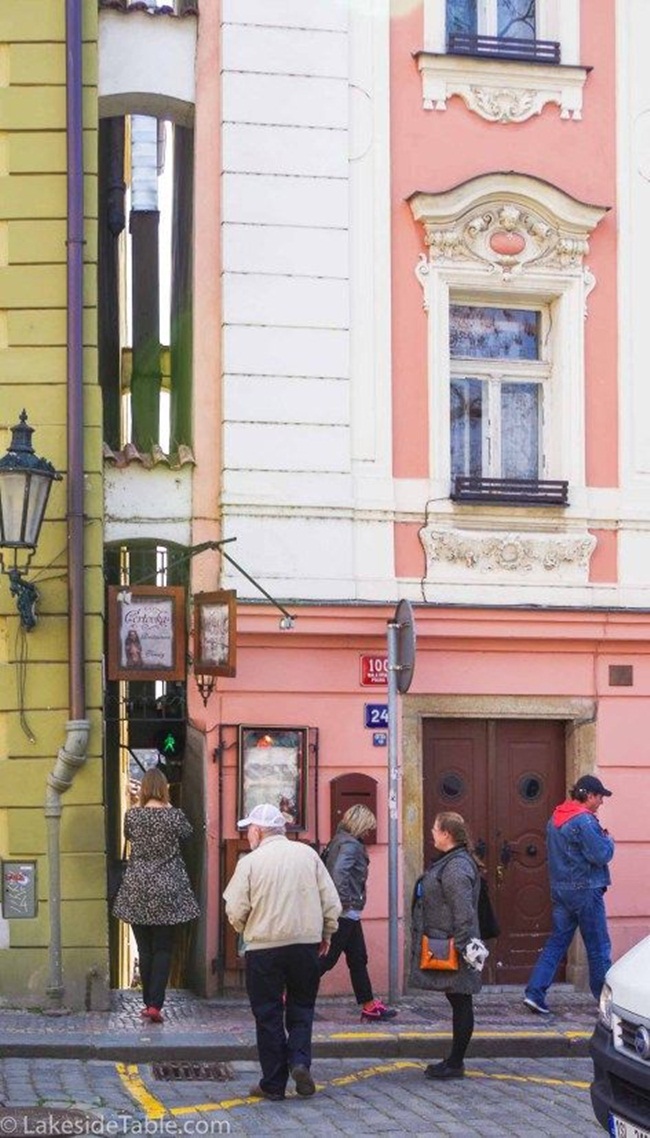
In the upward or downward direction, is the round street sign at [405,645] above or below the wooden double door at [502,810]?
above

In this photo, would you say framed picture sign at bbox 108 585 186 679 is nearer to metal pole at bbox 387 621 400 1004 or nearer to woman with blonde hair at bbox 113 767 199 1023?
woman with blonde hair at bbox 113 767 199 1023

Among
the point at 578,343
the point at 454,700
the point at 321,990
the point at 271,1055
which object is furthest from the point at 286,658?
the point at 271,1055

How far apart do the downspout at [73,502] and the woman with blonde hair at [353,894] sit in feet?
6.22

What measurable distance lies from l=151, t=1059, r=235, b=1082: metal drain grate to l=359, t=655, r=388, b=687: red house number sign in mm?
3965

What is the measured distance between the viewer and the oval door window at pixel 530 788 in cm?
1620

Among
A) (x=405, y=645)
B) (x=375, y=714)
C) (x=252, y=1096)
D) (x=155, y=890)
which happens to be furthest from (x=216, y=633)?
(x=252, y=1096)

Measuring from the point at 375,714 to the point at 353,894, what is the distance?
2414mm

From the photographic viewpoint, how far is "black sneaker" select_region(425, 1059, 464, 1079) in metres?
12.0

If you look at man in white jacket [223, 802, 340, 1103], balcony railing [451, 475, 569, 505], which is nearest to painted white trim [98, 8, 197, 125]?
balcony railing [451, 475, 569, 505]

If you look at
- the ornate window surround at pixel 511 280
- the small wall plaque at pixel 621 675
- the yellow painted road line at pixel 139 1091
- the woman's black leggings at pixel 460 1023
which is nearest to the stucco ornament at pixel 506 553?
the ornate window surround at pixel 511 280

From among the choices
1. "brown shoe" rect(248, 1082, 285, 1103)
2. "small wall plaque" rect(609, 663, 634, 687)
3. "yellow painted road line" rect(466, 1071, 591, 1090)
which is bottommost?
"yellow painted road line" rect(466, 1071, 591, 1090)

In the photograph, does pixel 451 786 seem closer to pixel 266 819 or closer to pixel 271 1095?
pixel 266 819

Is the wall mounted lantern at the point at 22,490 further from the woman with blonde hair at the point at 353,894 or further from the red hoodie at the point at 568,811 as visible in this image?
the red hoodie at the point at 568,811

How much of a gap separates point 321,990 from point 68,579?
3.72 meters
